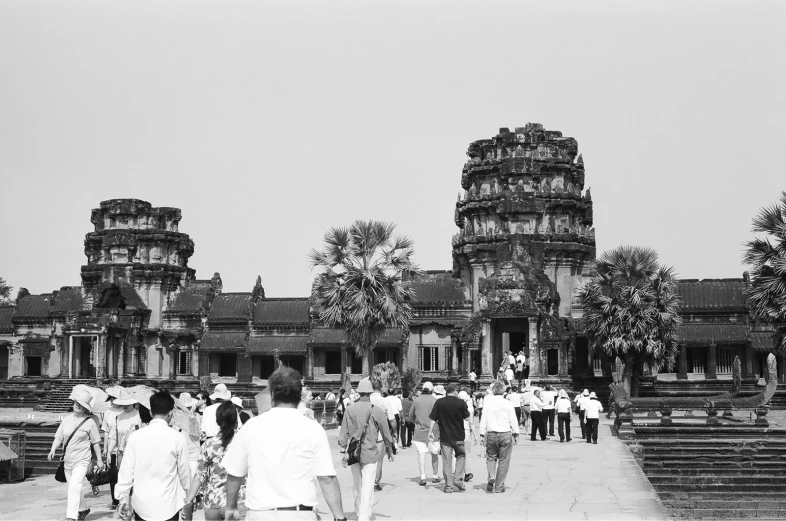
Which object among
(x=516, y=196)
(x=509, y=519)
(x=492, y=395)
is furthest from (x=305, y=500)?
(x=516, y=196)

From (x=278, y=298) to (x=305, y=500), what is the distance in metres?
50.7

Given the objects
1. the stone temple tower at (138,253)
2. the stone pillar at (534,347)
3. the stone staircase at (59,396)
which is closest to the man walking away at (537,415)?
the stone pillar at (534,347)

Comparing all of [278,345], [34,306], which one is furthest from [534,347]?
[34,306]

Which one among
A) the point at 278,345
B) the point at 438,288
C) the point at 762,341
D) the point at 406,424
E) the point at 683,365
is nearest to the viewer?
the point at 406,424

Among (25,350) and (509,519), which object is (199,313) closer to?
(25,350)

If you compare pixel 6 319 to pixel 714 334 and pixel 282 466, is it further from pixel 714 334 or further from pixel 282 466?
pixel 282 466

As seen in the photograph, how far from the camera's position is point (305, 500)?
24.1 ft

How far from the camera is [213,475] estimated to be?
34.8ft

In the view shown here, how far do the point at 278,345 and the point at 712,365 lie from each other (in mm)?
21482

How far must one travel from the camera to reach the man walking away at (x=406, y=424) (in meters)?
25.8

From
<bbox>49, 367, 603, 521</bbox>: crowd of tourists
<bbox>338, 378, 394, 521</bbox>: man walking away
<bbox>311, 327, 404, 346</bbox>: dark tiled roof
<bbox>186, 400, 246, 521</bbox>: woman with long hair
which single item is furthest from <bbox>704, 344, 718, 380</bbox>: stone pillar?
<bbox>186, 400, 246, 521</bbox>: woman with long hair

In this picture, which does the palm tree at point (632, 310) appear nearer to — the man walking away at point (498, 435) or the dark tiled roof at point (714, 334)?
the dark tiled roof at point (714, 334)

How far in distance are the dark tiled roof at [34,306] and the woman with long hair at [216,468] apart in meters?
54.4

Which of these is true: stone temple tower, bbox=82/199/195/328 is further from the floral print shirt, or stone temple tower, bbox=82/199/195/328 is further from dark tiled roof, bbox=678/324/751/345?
the floral print shirt
